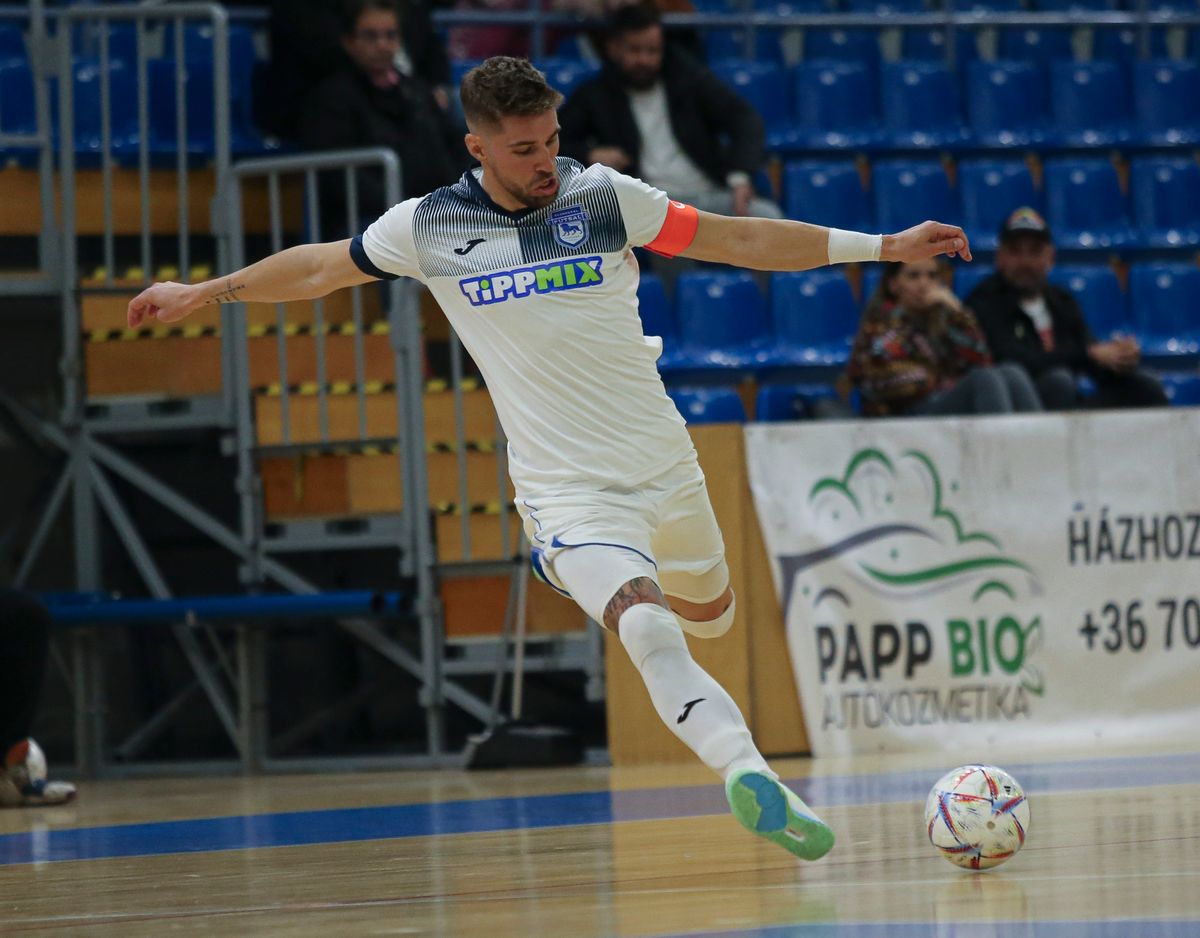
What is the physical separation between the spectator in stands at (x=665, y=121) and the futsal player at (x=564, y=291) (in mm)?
5849

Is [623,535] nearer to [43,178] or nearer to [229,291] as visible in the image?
[229,291]

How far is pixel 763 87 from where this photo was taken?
13.0 meters

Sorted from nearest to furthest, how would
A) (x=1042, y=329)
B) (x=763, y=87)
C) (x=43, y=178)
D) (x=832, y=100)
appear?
(x=43, y=178)
(x=1042, y=329)
(x=763, y=87)
(x=832, y=100)

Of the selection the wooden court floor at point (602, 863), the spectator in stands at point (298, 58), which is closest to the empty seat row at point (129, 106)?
the spectator in stands at point (298, 58)

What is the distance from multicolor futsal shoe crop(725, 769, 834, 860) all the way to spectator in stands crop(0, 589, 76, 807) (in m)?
4.75

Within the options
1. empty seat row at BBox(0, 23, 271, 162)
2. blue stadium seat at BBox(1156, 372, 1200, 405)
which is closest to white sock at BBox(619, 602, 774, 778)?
empty seat row at BBox(0, 23, 271, 162)

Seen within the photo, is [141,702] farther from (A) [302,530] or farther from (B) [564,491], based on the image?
(B) [564,491]

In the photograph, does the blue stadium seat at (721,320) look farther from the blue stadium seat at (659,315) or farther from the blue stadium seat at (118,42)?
the blue stadium seat at (118,42)

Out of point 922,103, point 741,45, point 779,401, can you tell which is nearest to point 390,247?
point 779,401

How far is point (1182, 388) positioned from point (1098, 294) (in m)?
0.89

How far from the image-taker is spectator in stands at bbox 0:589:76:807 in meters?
8.29

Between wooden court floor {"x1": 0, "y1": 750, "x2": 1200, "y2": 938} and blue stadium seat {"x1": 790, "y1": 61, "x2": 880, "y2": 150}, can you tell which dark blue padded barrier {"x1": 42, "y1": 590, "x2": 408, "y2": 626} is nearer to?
wooden court floor {"x1": 0, "y1": 750, "x2": 1200, "y2": 938}

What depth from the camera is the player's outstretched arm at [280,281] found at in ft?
18.2

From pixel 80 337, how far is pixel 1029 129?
6868 millimetres
